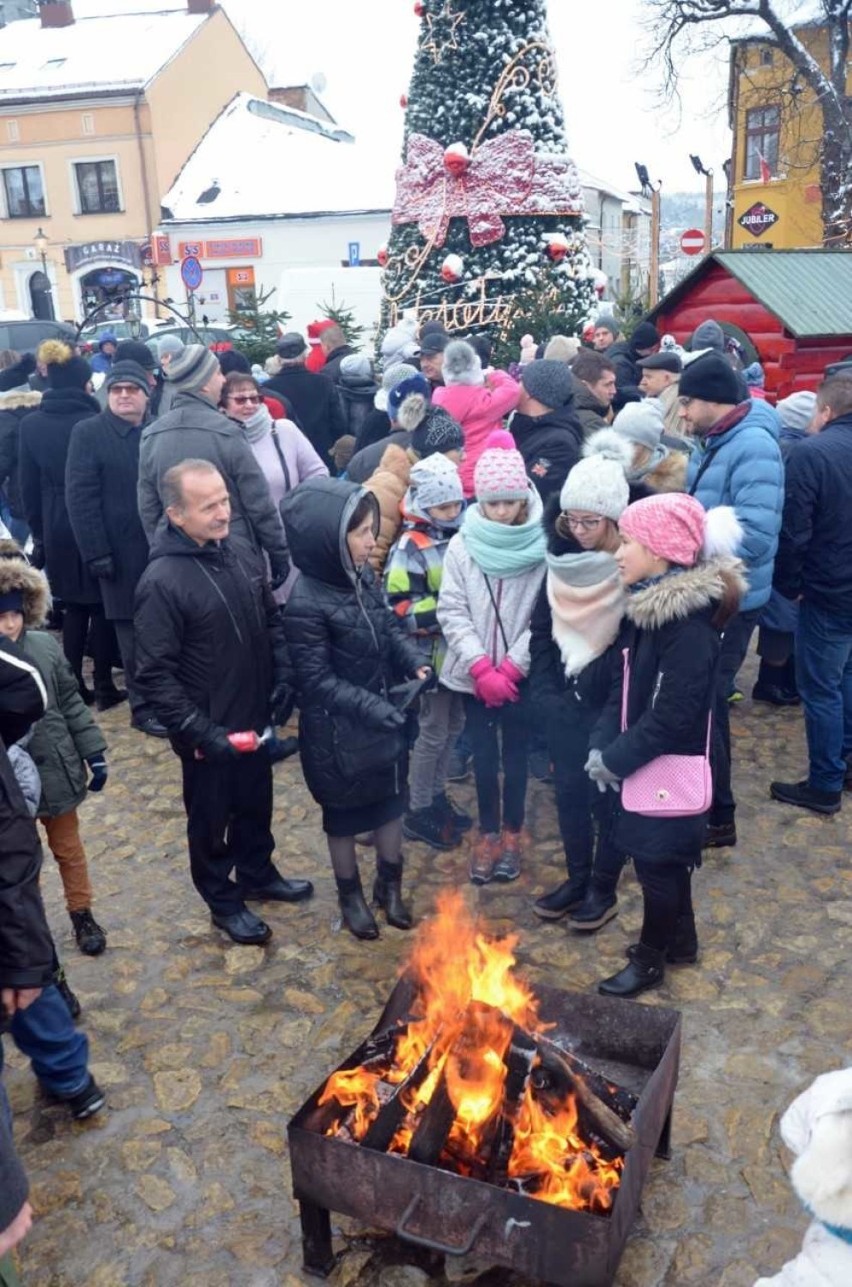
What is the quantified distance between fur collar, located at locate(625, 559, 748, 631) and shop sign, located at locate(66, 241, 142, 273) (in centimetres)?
4010

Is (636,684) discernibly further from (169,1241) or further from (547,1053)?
(169,1241)

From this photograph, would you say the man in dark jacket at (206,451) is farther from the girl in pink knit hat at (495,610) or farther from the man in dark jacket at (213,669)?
the girl in pink knit hat at (495,610)

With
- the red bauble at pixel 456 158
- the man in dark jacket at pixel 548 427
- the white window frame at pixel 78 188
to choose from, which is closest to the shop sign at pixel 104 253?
the white window frame at pixel 78 188

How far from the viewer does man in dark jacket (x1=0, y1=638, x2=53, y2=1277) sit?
249cm

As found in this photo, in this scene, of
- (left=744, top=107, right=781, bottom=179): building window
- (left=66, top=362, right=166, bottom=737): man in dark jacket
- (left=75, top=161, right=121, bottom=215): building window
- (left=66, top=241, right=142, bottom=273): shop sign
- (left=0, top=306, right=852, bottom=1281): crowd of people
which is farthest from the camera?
(left=75, top=161, right=121, bottom=215): building window

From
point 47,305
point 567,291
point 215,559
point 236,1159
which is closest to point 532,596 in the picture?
point 215,559

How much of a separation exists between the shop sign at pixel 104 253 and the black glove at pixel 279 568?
1471 inches

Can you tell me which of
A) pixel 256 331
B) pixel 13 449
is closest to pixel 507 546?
pixel 13 449

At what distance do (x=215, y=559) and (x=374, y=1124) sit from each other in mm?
2402

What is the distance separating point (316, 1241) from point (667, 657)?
7.45 ft

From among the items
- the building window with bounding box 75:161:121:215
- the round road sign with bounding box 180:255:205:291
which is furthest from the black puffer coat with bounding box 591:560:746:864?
the building window with bounding box 75:161:121:215

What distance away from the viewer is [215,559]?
14.3 ft

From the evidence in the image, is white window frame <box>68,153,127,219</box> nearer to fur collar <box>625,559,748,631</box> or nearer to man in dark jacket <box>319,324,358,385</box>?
man in dark jacket <box>319,324,358,385</box>

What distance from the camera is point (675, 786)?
394 cm
